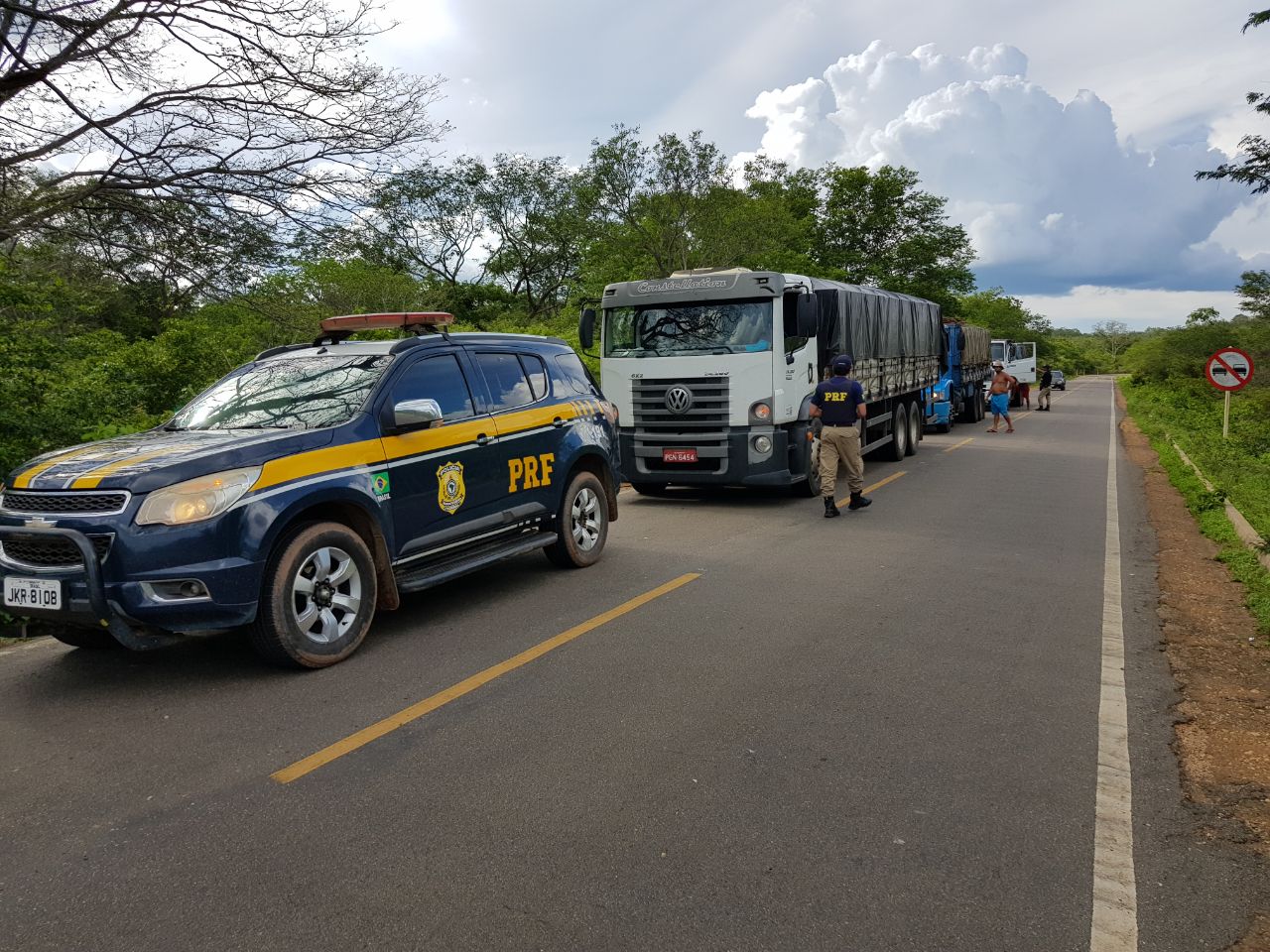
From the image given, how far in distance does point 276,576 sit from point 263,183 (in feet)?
26.4

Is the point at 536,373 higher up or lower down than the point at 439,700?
higher up

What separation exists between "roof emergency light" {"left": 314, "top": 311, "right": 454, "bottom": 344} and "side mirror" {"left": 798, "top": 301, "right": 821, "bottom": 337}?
208 inches

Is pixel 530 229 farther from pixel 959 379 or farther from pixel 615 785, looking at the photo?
pixel 615 785

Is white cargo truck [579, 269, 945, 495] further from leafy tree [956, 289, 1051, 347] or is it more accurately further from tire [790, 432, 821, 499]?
leafy tree [956, 289, 1051, 347]

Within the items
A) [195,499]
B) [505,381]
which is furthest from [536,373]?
[195,499]

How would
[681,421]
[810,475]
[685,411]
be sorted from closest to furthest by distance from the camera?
[685,411], [681,421], [810,475]

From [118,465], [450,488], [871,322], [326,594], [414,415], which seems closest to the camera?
[118,465]

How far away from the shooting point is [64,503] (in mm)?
4676

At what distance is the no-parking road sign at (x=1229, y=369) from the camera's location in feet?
51.2

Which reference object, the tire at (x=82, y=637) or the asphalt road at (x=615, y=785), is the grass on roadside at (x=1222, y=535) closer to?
the asphalt road at (x=615, y=785)

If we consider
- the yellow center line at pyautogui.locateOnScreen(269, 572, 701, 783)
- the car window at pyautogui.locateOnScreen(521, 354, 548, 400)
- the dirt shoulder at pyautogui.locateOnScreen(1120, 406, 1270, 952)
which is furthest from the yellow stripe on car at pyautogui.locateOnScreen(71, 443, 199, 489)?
Answer: the dirt shoulder at pyautogui.locateOnScreen(1120, 406, 1270, 952)


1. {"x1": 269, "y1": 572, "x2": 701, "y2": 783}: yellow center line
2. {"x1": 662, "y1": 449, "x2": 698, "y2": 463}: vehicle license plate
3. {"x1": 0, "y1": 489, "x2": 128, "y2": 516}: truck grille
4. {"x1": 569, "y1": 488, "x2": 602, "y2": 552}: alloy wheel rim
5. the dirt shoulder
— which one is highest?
{"x1": 0, "y1": 489, "x2": 128, "y2": 516}: truck grille

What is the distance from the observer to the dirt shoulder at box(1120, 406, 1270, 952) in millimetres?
3557

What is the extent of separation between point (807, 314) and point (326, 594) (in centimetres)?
739
